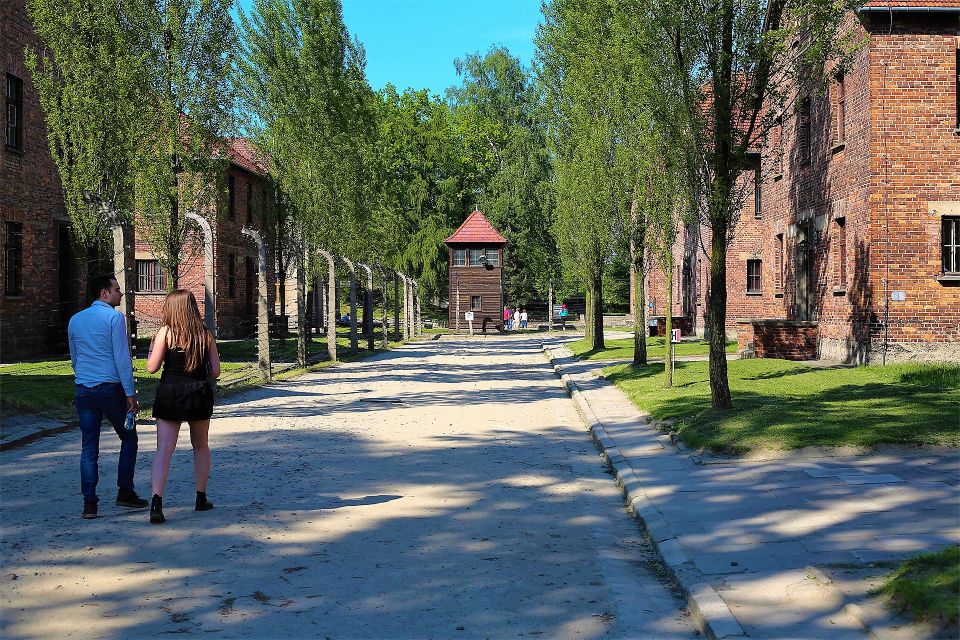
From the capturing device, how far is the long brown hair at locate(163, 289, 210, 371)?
764 cm

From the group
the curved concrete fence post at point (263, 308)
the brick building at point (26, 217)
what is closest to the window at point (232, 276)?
the brick building at point (26, 217)

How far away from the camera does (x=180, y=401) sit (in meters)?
7.57

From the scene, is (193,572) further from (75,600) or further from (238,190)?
(238,190)

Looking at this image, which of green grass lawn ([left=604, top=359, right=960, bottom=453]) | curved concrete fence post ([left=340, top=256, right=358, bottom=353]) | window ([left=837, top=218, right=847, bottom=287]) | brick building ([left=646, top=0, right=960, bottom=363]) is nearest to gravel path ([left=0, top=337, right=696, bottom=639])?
green grass lawn ([left=604, top=359, right=960, bottom=453])

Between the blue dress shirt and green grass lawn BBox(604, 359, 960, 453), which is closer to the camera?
the blue dress shirt

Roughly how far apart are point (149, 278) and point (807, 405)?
3185 cm

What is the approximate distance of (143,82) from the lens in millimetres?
17594

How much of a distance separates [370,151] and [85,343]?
92.0 feet

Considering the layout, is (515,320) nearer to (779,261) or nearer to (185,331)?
(779,261)

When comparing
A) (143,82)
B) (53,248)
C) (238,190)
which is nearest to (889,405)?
(143,82)

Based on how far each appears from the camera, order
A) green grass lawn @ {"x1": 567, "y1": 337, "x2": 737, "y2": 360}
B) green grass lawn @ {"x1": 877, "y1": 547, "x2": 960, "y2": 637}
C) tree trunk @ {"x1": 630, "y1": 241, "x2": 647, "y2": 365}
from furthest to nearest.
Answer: green grass lawn @ {"x1": 567, "y1": 337, "x2": 737, "y2": 360}, tree trunk @ {"x1": 630, "y1": 241, "x2": 647, "y2": 365}, green grass lawn @ {"x1": 877, "y1": 547, "x2": 960, "y2": 637}

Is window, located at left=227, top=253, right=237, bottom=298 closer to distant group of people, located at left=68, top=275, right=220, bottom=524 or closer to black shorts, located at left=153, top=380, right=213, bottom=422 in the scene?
distant group of people, located at left=68, top=275, right=220, bottom=524

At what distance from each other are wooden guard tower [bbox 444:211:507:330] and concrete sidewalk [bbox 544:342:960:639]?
57356 mm

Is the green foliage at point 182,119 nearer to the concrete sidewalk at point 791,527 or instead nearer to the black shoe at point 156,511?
the concrete sidewalk at point 791,527
